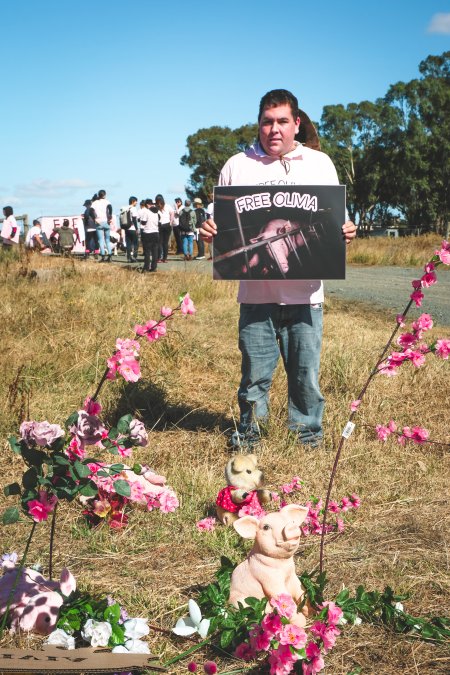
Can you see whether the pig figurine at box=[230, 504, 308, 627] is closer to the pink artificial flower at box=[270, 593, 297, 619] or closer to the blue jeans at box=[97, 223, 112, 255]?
the pink artificial flower at box=[270, 593, 297, 619]

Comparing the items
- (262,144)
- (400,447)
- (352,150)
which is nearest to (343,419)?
(400,447)

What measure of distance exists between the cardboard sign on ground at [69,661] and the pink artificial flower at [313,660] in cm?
38

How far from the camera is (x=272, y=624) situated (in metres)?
1.79

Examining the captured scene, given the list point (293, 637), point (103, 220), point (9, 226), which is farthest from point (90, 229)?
point (293, 637)

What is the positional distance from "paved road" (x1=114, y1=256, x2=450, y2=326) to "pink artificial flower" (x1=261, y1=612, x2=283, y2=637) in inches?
264

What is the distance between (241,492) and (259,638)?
108 centimetres

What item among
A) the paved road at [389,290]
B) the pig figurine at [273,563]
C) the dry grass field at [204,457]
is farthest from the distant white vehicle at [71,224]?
the pig figurine at [273,563]

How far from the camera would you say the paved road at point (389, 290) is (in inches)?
376

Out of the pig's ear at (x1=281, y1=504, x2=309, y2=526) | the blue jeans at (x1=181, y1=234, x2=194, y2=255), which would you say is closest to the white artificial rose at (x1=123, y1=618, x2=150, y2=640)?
the pig's ear at (x1=281, y1=504, x2=309, y2=526)

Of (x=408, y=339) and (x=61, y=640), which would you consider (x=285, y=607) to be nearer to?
(x=61, y=640)

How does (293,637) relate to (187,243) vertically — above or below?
below

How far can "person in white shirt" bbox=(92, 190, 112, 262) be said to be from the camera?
56.4 feet

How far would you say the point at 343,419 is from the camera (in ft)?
13.9

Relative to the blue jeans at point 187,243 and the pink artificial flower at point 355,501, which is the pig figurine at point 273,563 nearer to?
the pink artificial flower at point 355,501
